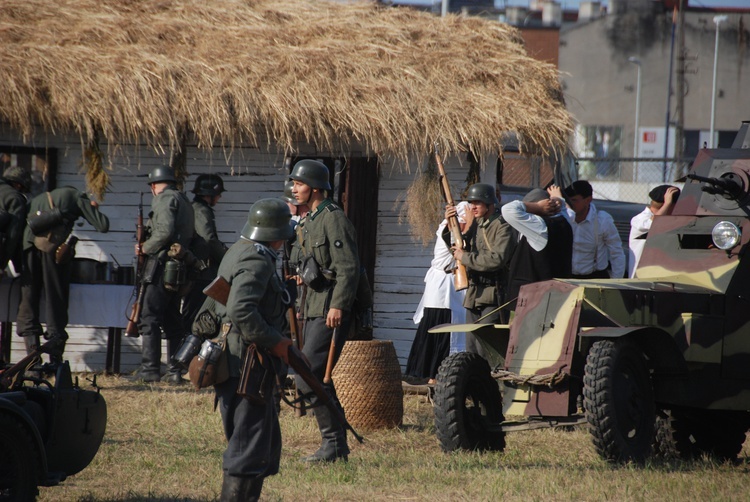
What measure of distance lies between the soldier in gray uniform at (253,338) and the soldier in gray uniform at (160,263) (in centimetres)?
475

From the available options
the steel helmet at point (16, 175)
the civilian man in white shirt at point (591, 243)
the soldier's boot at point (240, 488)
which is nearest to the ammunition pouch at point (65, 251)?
the steel helmet at point (16, 175)

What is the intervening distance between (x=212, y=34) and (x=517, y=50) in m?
3.64

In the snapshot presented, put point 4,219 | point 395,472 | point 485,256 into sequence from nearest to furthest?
1. point 395,472
2. point 485,256
3. point 4,219

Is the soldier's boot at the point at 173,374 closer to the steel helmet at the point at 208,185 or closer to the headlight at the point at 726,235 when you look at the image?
the steel helmet at the point at 208,185

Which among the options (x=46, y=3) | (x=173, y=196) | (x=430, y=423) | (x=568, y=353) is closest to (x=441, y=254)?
(x=430, y=423)

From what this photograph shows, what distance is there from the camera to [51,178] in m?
11.2

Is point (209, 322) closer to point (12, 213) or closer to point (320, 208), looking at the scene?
point (320, 208)

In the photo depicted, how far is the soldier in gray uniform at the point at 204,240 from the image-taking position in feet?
33.5

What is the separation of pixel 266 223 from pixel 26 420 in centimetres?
155

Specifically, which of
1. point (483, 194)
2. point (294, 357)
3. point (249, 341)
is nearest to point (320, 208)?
point (294, 357)

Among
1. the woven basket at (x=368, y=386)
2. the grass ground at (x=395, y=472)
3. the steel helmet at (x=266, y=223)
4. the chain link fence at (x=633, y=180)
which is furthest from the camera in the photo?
the chain link fence at (x=633, y=180)

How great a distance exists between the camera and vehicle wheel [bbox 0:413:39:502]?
15.7ft

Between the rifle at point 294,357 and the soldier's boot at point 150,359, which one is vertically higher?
the rifle at point 294,357

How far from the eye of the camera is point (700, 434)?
23.8ft
